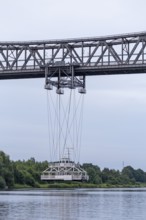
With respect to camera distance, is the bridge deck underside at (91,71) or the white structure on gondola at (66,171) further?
the bridge deck underside at (91,71)

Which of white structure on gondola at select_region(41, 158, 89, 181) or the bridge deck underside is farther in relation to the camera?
the bridge deck underside

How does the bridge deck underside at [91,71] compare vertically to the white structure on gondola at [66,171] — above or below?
above

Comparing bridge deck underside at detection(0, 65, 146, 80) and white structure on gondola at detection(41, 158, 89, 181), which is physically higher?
bridge deck underside at detection(0, 65, 146, 80)

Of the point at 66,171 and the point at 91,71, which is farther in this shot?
the point at 91,71

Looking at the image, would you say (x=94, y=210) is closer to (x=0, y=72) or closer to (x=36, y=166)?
(x=0, y=72)

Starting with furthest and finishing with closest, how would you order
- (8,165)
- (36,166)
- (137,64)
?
(36,166) → (8,165) → (137,64)

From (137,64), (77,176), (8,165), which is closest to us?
(77,176)

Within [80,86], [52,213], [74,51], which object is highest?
[74,51]

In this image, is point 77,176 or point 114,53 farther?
point 114,53

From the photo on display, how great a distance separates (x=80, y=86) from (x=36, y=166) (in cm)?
10966

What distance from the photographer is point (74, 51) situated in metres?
73.6

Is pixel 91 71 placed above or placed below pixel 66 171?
above

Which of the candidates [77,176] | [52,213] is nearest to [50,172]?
[77,176]

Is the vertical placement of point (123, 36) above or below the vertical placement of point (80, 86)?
above
